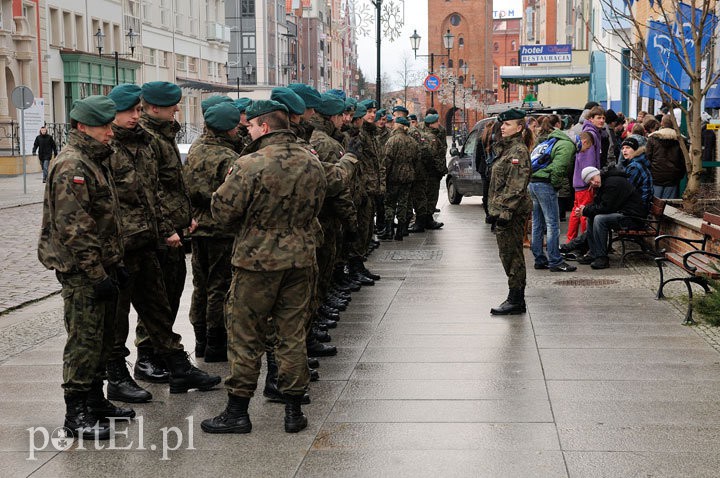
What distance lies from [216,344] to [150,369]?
70cm

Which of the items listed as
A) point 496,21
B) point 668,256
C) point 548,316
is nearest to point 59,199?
point 548,316

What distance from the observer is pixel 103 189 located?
6152 mm

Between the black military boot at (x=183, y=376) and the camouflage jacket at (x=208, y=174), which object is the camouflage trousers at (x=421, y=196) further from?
the black military boot at (x=183, y=376)

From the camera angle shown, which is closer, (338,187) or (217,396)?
(217,396)

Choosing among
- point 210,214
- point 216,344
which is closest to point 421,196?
point 216,344

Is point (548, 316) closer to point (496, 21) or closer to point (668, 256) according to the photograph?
point (668, 256)

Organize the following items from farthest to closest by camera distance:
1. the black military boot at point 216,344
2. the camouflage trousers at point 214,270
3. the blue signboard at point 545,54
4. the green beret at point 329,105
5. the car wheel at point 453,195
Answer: the blue signboard at point 545,54 < the car wheel at point 453,195 < the green beret at point 329,105 < the black military boot at point 216,344 < the camouflage trousers at point 214,270

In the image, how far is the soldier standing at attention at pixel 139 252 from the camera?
6.76 metres

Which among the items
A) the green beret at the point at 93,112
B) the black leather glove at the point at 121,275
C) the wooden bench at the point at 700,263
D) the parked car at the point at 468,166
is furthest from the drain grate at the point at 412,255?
the green beret at the point at 93,112

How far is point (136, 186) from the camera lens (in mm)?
6793

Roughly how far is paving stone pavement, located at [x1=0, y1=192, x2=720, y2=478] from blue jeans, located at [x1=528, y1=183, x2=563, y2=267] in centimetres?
216

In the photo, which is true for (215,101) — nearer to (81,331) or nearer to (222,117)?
(222,117)

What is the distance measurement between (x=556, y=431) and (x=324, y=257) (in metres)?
3.18

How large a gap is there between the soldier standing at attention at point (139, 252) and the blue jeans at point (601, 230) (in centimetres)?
692
